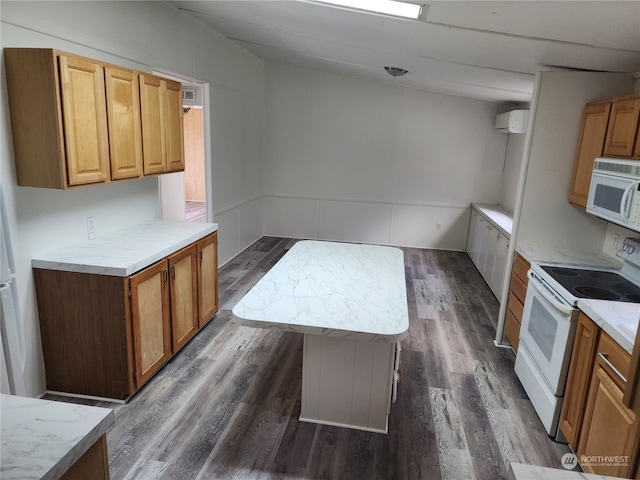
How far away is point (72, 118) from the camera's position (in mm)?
2250

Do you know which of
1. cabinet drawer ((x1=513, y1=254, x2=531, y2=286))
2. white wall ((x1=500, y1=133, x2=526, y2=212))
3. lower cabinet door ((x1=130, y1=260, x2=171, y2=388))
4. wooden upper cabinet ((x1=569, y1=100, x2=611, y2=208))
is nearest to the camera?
lower cabinet door ((x1=130, y1=260, x2=171, y2=388))

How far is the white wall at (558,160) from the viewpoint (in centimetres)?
297

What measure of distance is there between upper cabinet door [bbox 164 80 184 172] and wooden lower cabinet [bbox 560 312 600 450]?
3.02 metres

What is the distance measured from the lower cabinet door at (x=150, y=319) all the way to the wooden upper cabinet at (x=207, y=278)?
501 mm

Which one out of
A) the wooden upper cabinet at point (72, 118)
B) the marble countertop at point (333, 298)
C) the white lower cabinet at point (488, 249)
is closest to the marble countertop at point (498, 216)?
the white lower cabinet at point (488, 249)

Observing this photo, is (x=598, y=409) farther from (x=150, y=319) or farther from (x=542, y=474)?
(x=150, y=319)

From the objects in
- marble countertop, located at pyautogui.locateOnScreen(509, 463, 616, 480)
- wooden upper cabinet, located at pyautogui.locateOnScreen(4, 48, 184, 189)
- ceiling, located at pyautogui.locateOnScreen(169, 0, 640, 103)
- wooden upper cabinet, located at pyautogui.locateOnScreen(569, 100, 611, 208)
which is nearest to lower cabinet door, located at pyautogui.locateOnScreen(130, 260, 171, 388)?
wooden upper cabinet, located at pyautogui.locateOnScreen(4, 48, 184, 189)

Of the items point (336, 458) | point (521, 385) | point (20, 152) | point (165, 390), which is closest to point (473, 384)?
point (521, 385)

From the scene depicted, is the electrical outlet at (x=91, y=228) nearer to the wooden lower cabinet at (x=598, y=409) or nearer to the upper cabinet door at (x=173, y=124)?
the upper cabinet door at (x=173, y=124)

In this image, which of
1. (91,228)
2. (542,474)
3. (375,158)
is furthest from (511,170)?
(542,474)

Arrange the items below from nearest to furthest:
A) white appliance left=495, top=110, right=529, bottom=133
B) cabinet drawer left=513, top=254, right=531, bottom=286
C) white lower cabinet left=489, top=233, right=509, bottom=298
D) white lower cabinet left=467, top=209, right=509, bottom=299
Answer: cabinet drawer left=513, top=254, right=531, bottom=286 → white lower cabinet left=489, top=233, right=509, bottom=298 → white lower cabinet left=467, top=209, right=509, bottom=299 → white appliance left=495, top=110, right=529, bottom=133

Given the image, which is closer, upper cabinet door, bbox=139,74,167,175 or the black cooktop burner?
the black cooktop burner

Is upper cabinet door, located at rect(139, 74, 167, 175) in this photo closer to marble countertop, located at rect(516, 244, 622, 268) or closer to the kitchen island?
the kitchen island

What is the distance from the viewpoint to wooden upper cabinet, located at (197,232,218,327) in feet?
11.0
